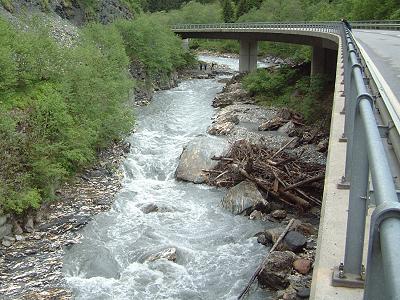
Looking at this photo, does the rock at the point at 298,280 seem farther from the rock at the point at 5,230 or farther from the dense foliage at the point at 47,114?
the rock at the point at 5,230

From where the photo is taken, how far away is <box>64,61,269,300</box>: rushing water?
12758 mm

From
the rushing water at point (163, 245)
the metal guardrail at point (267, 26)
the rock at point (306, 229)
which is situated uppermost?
the metal guardrail at point (267, 26)

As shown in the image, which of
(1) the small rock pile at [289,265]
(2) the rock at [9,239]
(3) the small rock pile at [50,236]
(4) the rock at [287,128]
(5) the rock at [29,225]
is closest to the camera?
(1) the small rock pile at [289,265]

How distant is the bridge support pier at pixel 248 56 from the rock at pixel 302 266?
49.0 meters

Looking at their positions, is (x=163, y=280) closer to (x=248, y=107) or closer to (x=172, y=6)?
(x=248, y=107)

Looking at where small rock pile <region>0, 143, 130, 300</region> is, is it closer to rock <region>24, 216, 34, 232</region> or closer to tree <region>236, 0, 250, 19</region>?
rock <region>24, 216, 34, 232</region>

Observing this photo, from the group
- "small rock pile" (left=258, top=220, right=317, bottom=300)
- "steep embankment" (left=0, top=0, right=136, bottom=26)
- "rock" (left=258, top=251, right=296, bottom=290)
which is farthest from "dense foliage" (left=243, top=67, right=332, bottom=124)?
"steep embankment" (left=0, top=0, right=136, bottom=26)

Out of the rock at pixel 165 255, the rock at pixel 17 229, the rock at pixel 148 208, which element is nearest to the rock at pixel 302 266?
the rock at pixel 165 255

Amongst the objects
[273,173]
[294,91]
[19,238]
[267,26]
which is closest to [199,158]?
[273,173]

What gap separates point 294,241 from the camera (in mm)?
14430

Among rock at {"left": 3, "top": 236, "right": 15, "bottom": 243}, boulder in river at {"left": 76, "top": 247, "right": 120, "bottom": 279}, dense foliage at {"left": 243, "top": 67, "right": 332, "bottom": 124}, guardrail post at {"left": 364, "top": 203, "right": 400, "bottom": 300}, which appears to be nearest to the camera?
guardrail post at {"left": 364, "top": 203, "right": 400, "bottom": 300}

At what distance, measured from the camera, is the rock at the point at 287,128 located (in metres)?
29.1

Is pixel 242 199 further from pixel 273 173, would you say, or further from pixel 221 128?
pixel 221 128

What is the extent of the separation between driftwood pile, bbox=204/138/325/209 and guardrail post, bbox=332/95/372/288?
1437 centimetres
